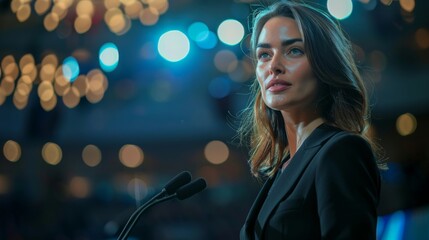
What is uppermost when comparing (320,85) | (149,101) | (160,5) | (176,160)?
(160,5)

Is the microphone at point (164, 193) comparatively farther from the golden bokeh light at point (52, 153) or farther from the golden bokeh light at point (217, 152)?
the golden bokeh light at point (217, 152)

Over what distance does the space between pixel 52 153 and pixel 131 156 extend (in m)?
1.60

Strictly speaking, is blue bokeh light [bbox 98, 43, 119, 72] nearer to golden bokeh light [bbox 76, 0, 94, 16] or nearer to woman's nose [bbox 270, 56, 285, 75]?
golden bokeh light [bbox 76, 0, 94, 16]

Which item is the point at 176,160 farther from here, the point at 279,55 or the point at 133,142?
the point at 279,55

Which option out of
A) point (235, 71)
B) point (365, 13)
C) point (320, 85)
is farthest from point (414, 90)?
point (320, 85)

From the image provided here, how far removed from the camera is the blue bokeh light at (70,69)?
9281 millimetres

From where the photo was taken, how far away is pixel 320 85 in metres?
1.61

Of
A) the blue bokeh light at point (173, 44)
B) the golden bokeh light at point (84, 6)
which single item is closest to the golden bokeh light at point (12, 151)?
the blue bokeh light at point (173, 44)

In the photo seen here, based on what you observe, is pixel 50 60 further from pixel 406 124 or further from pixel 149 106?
pixel 406 124

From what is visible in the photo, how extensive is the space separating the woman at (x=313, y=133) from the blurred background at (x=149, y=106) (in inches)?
220

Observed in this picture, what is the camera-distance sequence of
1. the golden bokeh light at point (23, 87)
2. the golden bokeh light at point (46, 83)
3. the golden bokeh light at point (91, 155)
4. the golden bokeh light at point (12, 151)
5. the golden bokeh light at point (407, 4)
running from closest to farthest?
the golden bokeh light at point (407, 4) → the golden bokeh light at point (46, 83) → the golden bokeh light at point (23, 87) → the golden bokeh light at point (12, 151) → the golden bokeh light at point (91, 155)

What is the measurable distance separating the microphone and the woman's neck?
27 centimetres

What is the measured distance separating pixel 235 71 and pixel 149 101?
1.76m

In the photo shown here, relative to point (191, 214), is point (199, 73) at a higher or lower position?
higher
